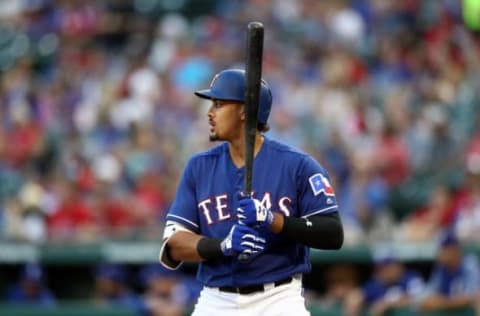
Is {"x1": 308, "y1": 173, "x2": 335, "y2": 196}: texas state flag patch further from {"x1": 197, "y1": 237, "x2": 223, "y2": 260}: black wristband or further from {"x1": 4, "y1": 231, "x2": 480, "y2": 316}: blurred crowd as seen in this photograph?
{"x1": 4, "y1": 231, "x2": 480, "y2": 316}: blurred crowd

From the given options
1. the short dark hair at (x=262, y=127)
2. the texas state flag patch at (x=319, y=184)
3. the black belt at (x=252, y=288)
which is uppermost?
the short dark hair at (x=262, y=127)

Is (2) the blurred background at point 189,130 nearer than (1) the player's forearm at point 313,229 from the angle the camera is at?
No

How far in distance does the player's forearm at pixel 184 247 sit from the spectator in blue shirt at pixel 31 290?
5.46 m

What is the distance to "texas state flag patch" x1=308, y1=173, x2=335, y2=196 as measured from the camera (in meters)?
6.11

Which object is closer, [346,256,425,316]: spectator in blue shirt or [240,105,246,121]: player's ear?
[240,105,246,121]: player's ear

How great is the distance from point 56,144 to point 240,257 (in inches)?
340

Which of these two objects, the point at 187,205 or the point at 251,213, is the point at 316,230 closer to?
the point at 251,213

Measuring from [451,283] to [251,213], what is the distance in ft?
13.0

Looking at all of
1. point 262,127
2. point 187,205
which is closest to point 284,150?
point 262,127

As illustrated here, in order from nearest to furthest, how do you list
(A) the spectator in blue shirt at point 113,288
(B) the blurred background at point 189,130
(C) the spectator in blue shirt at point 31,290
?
1. (A) the spectator in blue shirt at point 113,288
2. (B) the blurred background at point 189,130
3. (C) the spectator in blue shirt at point 31,290

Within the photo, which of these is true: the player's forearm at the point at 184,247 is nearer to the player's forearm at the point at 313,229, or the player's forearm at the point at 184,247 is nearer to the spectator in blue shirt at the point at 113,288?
the player's forearm at the point at 313,229

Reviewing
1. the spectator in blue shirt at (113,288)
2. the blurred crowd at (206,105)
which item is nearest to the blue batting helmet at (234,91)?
the spectator in blue shirt at (113,288)

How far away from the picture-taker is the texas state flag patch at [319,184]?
20.0 ft

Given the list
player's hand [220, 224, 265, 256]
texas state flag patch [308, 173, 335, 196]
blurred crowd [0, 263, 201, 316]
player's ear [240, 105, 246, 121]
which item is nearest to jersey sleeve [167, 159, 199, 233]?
player's ear [240, 105, 246, 121]
